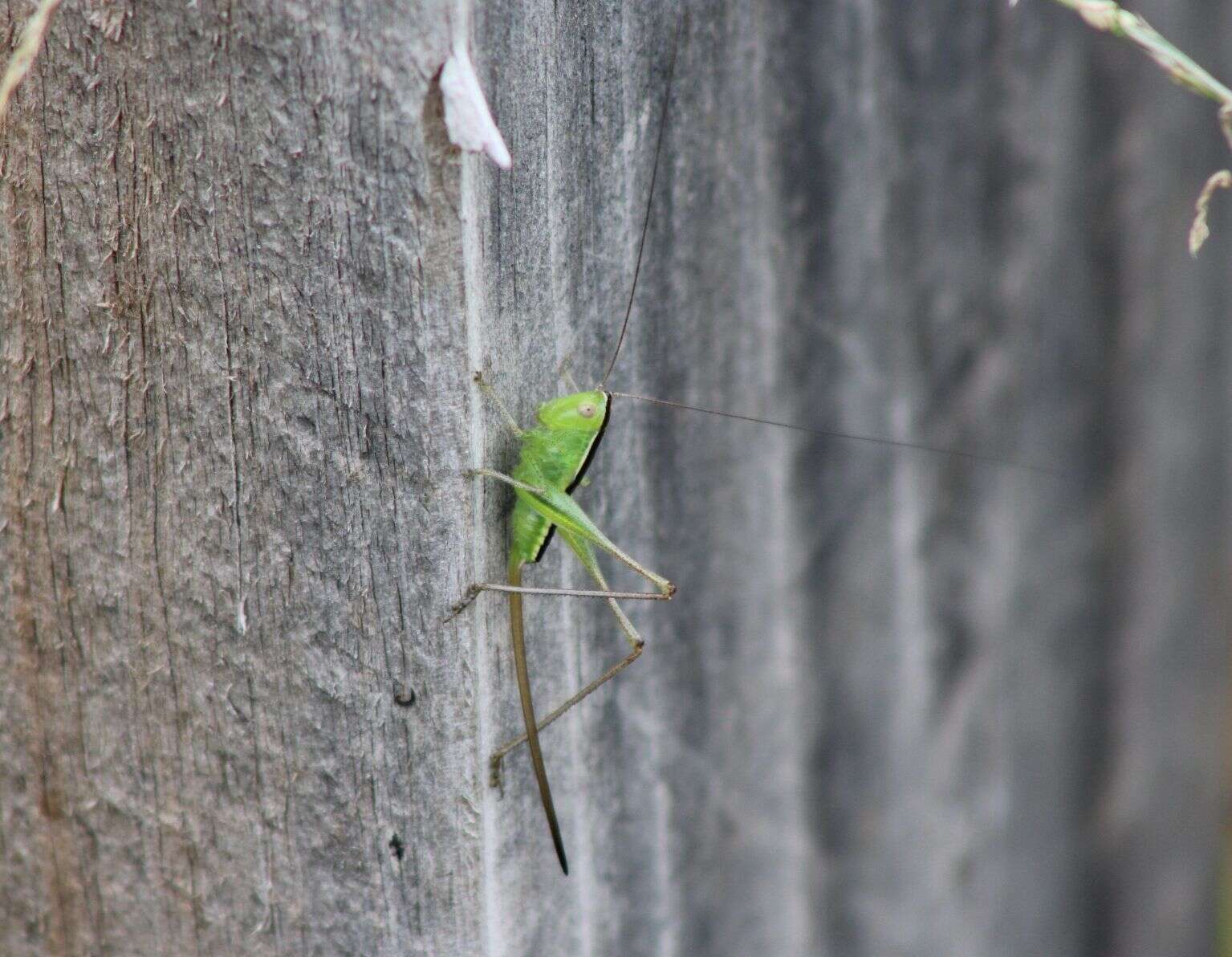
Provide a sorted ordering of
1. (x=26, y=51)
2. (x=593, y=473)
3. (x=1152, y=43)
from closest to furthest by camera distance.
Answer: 1. (x=26, y=51)
2. (x=1152, y=43)
3. (x=593, y=473)

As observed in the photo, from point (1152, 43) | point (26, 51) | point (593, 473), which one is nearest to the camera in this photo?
point (26, 51)

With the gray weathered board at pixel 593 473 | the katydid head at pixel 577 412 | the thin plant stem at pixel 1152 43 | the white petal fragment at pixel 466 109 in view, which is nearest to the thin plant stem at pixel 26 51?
the gray weathered board at pixel 593 473

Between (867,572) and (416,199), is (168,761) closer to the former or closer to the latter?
(416,199)

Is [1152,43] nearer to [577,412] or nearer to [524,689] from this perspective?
[577,412]

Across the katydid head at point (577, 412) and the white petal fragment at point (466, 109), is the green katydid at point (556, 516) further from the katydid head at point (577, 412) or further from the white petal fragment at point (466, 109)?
the white petal fragment at point (466, 109)

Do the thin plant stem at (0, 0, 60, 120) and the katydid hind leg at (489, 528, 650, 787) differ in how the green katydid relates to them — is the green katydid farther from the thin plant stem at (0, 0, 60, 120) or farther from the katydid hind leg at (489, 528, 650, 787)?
the thin plant stem at (0, 0, 60, 120)

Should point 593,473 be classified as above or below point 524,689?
above

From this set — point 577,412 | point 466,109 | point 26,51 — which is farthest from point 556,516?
point 26,51

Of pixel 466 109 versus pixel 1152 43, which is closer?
pixel 466 109

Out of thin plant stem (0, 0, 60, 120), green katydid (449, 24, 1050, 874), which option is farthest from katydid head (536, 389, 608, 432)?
thin plant stem (0, 0, 60, 120)
